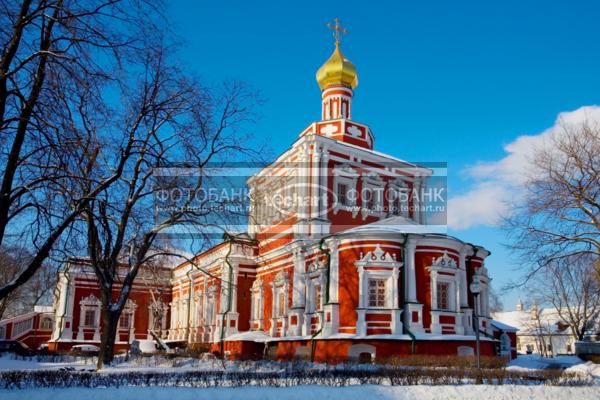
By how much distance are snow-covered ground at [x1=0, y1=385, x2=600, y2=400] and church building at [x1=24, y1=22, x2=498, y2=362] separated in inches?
147

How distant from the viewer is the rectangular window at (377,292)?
67.0 feet

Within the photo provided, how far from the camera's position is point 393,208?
87.9 feet

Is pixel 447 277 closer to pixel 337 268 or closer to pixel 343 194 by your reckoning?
pixel 337 268

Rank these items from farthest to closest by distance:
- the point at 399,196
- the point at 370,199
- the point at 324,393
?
the point at 399,196
the point at 370,199
the point at 324,393

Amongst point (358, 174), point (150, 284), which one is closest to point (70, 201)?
point (358, 174)

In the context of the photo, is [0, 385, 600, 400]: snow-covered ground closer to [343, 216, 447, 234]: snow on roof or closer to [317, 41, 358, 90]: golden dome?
[343, 216, 447, 234]: snow on roof

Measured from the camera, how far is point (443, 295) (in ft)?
69.5

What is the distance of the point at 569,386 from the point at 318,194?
1339 centimetres

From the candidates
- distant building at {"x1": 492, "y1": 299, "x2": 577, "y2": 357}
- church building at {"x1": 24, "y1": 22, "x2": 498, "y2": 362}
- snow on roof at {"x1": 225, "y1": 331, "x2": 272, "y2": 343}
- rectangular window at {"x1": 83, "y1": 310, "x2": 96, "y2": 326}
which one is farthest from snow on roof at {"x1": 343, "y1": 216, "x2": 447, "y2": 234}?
distant building at {"x1": 492, "y1": 299, "x2": 577, "y2": 357}

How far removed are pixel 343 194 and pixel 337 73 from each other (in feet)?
20.6

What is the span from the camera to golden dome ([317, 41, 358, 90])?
91.0ft

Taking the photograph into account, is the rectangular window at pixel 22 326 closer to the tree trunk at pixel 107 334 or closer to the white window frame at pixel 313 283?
the tree trunk at pixel 107 334

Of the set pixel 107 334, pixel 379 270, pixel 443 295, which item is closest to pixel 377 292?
pixel 379 270

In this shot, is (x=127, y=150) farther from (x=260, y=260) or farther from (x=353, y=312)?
(x=260, y=260)
